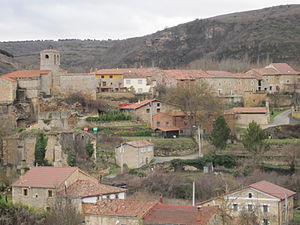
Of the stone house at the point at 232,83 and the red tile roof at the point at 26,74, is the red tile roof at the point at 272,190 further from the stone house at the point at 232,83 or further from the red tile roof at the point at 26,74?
the stone house at the point at 232,83

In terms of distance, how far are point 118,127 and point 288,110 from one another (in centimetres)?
1818

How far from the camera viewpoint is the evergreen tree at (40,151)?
1858 inches

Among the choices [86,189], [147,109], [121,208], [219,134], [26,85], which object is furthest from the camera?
[147,109]

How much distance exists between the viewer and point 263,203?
124 ft

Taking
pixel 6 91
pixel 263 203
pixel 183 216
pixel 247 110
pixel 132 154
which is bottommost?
pixel 263 203

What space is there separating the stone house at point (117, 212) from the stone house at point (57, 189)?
2.89 m

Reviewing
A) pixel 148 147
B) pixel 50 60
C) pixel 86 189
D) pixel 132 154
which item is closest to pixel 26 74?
pixel 50 60

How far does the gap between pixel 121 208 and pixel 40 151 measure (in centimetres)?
1706

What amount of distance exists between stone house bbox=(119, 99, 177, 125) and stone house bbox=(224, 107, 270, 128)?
5.27 metres

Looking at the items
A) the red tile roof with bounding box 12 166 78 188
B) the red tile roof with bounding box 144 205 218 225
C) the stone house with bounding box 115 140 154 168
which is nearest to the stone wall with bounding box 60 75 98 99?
the stone house with bounding box 115 140 154 168

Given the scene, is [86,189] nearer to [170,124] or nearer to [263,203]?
[263,203]

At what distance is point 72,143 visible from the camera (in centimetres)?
4875

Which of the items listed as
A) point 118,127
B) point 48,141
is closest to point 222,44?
point 118,127

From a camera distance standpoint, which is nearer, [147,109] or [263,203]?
[263,203]
